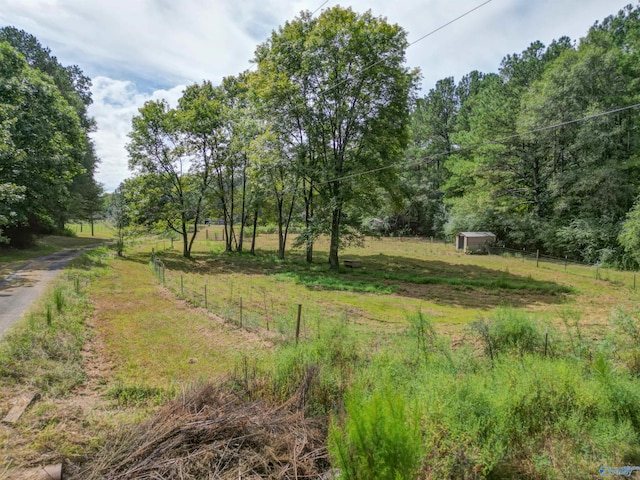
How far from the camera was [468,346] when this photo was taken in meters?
6.82

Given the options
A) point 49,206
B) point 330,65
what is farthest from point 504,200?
point 49,206

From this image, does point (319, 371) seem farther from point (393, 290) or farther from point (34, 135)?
point (34, 135)

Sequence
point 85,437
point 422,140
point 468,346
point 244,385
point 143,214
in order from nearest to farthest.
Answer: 1. point 85,437
2. point 244,385
3. point 468,346
4. point 143,214
5. point 422,140

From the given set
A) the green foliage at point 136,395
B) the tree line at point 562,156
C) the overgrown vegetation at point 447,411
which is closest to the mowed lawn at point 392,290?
the overgrown vegetation at point 447,411

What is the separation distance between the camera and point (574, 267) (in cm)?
2250

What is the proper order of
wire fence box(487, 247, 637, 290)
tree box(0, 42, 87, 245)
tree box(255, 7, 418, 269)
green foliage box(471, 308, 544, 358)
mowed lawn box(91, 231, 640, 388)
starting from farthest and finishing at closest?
tree box(255, 7, 418, 269) < wire fence box(487, 247, 637, 290) < tree box(0, 42, 87, 245) < mowed lawn box(91, 231, 640, 388) < green foliage box(471, 308, 544, 358)

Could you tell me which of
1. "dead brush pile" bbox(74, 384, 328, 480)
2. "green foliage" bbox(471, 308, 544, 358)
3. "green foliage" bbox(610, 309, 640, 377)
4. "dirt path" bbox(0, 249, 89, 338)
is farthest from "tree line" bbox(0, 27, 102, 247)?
"green foliage" bbox(610, 309, 640, 377)

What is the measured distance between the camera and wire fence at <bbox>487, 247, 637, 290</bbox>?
712 inches

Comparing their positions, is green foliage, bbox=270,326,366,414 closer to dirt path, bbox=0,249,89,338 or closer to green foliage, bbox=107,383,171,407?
green foliage, bbox=107,383,171,407

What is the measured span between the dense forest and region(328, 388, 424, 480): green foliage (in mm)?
12177

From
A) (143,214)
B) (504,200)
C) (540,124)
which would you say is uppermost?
(540,124)

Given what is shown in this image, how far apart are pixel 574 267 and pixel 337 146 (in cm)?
1789

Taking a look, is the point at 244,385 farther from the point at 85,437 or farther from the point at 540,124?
the point at 540,124

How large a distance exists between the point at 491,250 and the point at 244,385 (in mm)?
30570
